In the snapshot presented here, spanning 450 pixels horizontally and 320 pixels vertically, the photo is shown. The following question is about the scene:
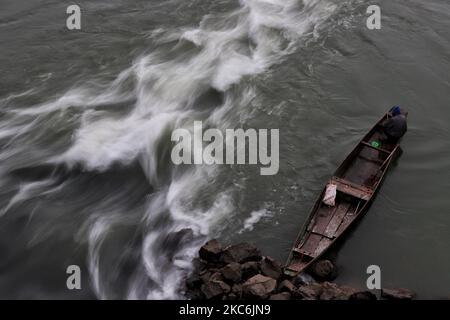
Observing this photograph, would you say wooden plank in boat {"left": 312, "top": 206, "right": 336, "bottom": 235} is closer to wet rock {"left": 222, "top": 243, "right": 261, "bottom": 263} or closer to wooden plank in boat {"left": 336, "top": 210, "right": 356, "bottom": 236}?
wooden plank in boat {"left": 336, "top": 210, "right": 356, "bottom": 236}

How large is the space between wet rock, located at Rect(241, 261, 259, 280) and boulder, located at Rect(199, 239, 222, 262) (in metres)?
0.85

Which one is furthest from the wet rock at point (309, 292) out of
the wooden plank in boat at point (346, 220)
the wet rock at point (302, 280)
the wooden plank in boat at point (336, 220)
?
the wooden plank in boat at point (346, 220)

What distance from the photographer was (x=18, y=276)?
633 inches

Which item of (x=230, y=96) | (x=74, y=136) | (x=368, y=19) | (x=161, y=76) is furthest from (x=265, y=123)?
(x=368, y=19)

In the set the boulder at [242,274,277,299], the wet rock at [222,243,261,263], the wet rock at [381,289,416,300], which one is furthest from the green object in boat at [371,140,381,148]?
the boulder at [242,274,277,299]

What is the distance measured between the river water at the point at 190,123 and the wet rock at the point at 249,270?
1.63 meters

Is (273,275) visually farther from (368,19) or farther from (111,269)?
(368,19)

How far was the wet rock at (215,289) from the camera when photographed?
14492mm

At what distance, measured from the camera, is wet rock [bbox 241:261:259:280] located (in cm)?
1520

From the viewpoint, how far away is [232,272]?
1496 centimetres

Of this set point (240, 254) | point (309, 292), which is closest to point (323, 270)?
point (309, 292)

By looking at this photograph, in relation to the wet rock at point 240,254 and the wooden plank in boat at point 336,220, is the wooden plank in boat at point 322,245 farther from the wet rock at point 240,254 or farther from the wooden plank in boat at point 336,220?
the wet rock at point 240,254

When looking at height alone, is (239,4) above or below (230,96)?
above
